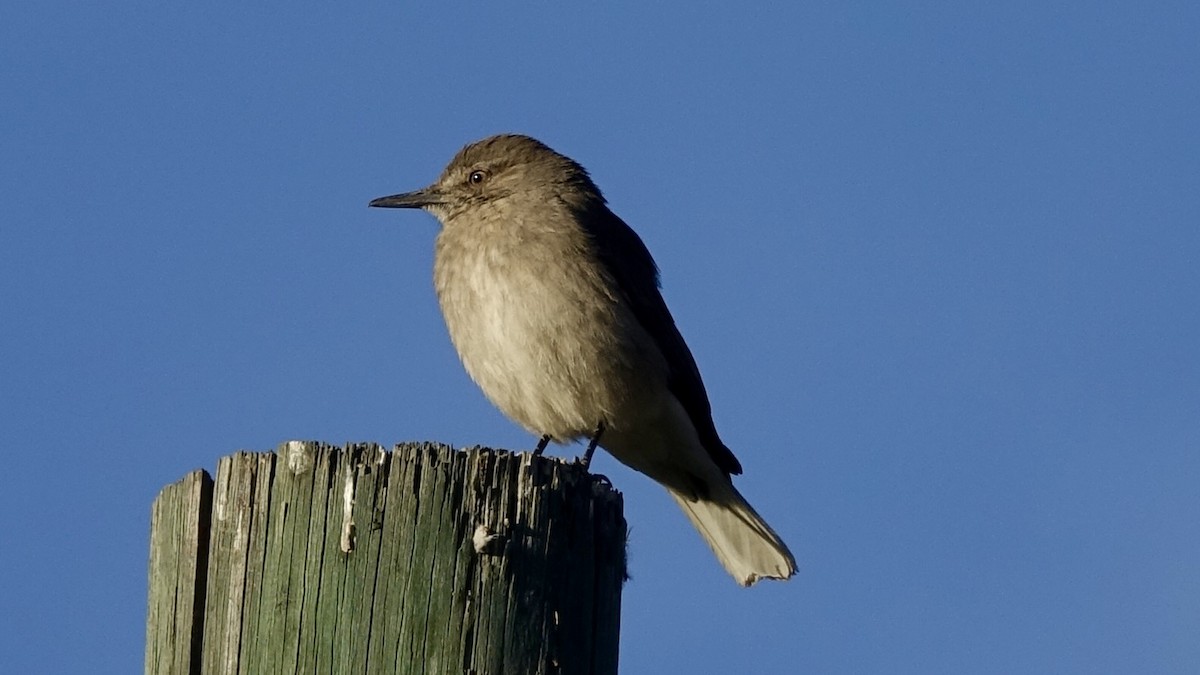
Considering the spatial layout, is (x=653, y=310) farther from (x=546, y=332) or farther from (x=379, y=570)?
(x=379, y=570)

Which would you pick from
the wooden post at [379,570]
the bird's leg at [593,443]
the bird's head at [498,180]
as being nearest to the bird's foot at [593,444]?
the bird's leg at [593,443]

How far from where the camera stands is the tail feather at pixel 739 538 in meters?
7.95

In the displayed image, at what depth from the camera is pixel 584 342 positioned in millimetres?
7969

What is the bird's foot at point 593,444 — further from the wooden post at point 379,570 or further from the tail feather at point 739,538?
the wooden post at point 379,570

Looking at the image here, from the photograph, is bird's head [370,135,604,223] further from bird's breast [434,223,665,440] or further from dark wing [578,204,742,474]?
bird's breast [434,223,665,440]

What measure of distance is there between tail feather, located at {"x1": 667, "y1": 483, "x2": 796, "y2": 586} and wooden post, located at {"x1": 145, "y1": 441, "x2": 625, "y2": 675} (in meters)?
3.92

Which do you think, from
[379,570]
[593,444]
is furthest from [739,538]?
[379,570]

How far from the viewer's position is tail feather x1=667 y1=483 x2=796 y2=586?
7945mm

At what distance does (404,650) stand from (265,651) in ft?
1.13

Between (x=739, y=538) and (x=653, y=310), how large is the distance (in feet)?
4.27

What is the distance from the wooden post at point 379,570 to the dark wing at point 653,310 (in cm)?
433

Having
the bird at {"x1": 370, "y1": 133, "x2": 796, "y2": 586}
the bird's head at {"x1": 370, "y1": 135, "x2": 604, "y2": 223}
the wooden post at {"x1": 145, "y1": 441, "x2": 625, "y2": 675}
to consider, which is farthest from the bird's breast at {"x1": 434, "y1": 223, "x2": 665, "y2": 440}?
the wooden post at {"x1": 145, "y1": 441, "x2": 625, "y2": 675}

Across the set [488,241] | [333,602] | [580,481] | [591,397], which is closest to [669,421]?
[591,397]

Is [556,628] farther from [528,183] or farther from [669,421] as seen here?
[528,183]
